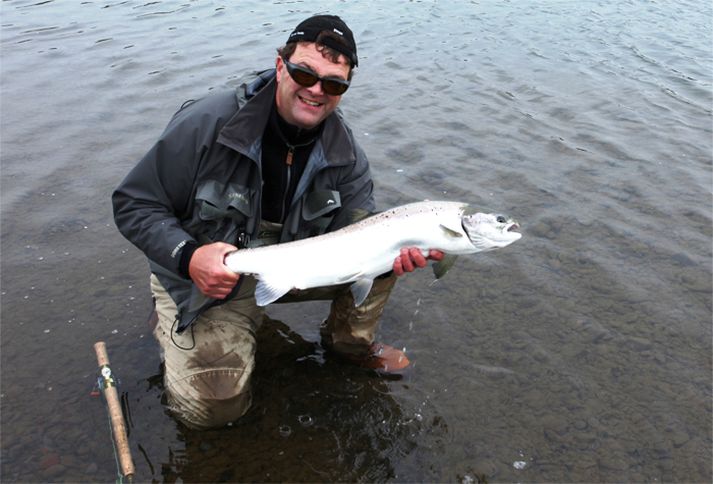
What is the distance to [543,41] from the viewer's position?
15.5 m

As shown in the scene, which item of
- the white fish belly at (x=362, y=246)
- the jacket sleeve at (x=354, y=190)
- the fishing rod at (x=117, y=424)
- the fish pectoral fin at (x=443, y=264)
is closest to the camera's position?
the fishing rod at (x=117, y=424)

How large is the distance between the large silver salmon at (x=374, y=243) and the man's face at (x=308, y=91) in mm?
840

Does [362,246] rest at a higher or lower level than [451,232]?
lower

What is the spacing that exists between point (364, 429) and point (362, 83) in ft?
29.5

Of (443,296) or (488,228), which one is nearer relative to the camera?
(488,228)

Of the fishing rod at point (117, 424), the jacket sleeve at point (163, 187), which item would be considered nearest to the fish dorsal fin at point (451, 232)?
the jacket sleeve at point (163, 187)

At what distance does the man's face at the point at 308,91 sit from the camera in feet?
14.6

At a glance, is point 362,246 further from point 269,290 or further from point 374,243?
point 269,290

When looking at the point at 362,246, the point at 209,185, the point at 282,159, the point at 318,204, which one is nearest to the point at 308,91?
the point at 282,159

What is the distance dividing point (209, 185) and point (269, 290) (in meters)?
0.84

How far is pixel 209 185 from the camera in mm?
4457

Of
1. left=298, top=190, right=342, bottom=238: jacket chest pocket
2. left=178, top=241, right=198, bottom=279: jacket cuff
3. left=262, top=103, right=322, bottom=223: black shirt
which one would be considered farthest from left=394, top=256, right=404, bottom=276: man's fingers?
left=178, top=241, right=198, bottom=279: jacket cuff

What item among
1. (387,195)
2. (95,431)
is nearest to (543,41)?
(387,195)

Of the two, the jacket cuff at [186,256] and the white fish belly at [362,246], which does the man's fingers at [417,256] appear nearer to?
the white fish belly at [362,246]
